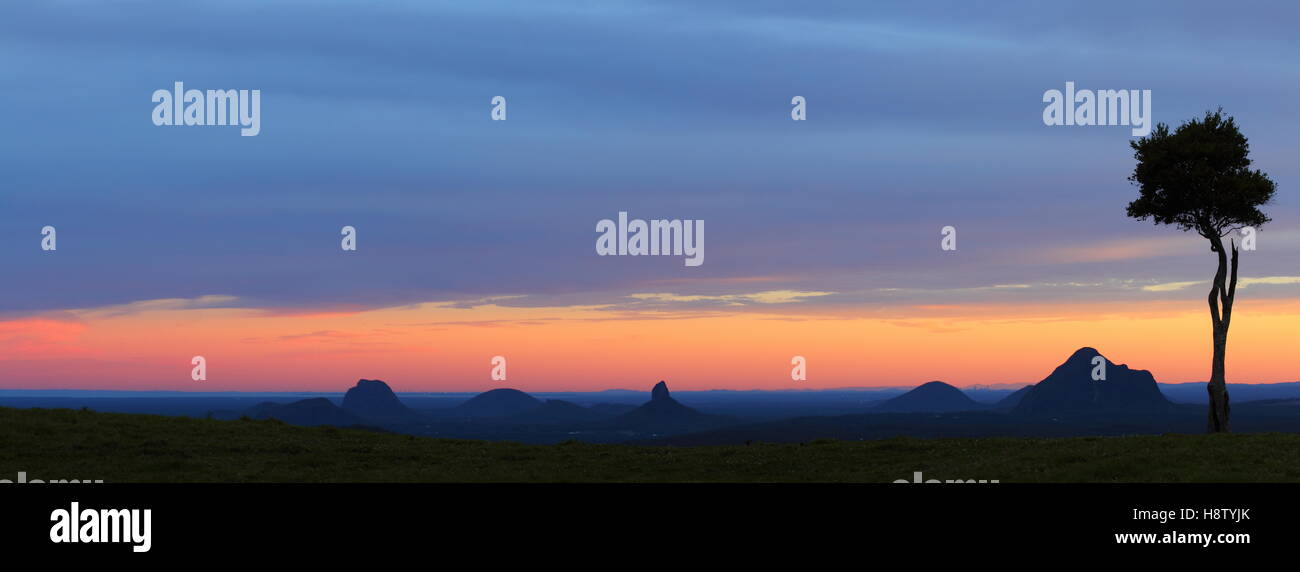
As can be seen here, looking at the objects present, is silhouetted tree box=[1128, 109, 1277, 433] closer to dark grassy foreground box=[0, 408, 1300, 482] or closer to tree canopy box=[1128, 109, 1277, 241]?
tree canopy box=[1128, 109, 1277, 241]

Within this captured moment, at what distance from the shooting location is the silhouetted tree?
54.4 metres

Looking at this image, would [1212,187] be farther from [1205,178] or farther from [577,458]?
[577,458]

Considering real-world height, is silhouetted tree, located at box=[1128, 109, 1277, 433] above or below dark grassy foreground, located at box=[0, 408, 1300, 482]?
above

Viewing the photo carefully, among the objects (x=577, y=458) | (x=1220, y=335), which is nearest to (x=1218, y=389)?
(x=1220, y=335)

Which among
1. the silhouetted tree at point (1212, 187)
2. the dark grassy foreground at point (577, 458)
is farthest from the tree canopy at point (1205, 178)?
the dark grassy foreground at point (577, 458)

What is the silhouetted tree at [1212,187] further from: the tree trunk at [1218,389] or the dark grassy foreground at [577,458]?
the dark grassy foreground at [577,458]

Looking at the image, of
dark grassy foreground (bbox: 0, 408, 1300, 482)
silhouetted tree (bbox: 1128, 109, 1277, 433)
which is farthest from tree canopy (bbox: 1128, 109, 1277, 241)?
dark grassy foreground (bbox: 0, 408, 1300, 482)

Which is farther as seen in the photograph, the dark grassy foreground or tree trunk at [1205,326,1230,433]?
tree trunk at [1205,326,1230,433]

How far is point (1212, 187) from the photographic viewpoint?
54.9 meters
